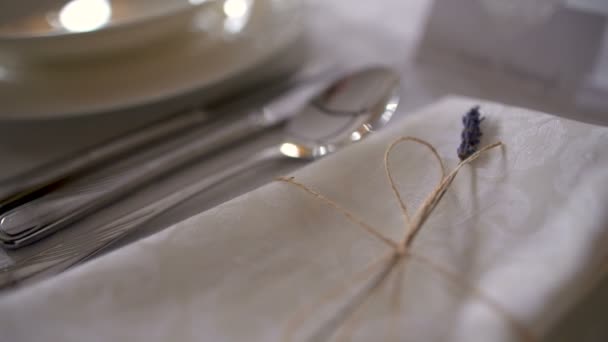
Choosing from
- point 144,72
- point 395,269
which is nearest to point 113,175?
point 144,72

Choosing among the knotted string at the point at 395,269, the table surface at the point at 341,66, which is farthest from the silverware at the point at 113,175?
the knotted string at the point at 395,269

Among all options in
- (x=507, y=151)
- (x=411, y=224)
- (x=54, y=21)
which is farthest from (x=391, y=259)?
(x=54, y=21)

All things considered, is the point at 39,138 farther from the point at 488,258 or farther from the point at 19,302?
the point at 488,258

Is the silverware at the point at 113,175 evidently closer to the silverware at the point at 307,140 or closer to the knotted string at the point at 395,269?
the silverware at the point at 307,140

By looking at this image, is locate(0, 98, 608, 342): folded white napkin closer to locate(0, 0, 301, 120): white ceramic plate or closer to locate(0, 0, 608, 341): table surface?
locate(0, 0, 608, 341): table surface

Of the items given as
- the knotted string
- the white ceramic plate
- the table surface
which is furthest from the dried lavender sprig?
the white ceramic plate

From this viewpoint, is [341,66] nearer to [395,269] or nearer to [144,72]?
[144,72]
